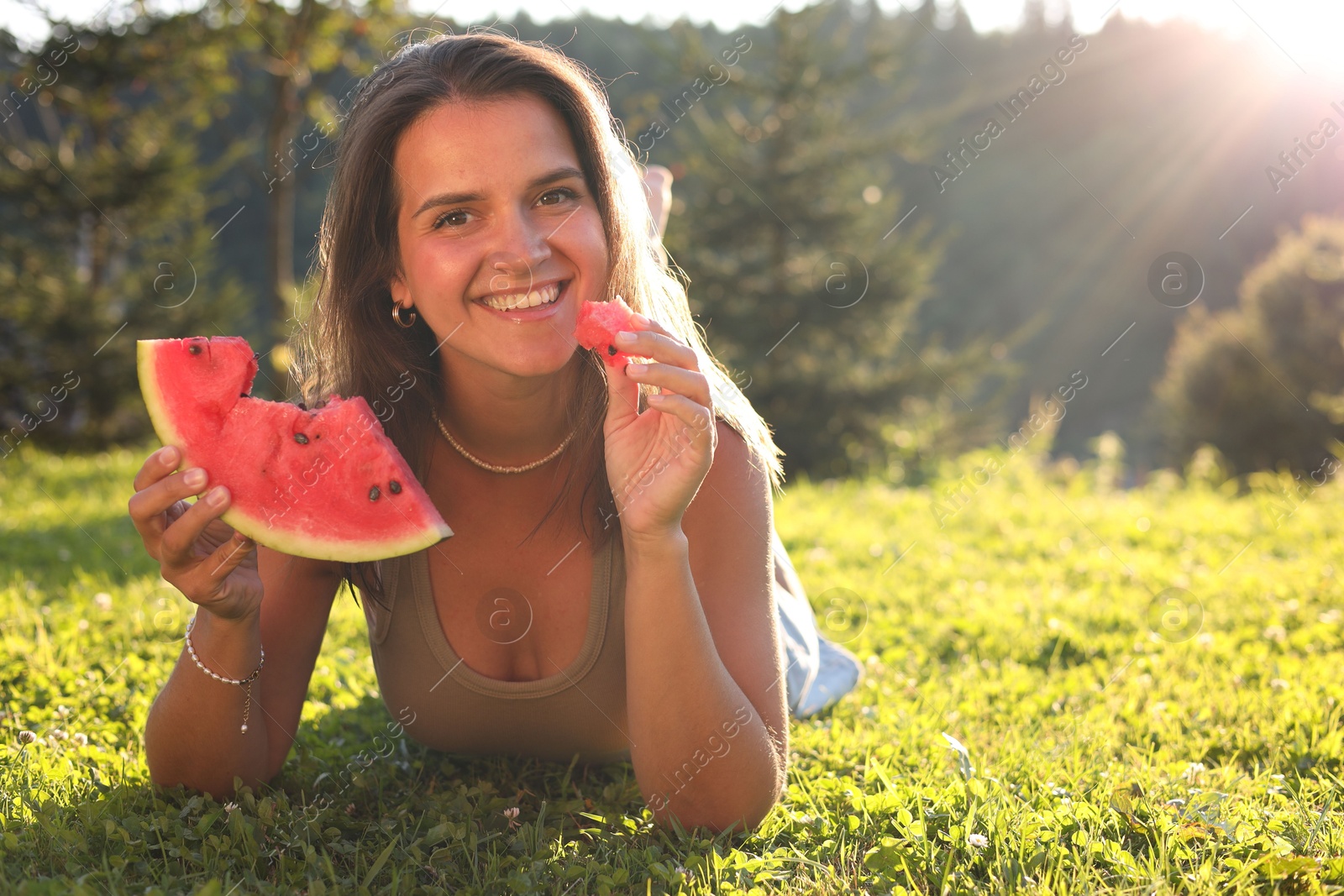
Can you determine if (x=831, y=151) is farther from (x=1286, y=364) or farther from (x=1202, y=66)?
(x=1202, y=66)

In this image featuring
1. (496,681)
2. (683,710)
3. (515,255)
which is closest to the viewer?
(683,710)

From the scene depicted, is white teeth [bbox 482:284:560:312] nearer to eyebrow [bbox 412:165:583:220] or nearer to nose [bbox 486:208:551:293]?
nose [bbox 486:208:551:293]

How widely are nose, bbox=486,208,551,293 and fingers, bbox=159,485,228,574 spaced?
73 cm

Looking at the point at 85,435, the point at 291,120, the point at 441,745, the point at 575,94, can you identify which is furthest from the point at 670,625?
the point at 85,435

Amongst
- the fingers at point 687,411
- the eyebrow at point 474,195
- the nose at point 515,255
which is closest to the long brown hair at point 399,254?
the eyebrow at point 474,195

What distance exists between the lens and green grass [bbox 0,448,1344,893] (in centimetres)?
194

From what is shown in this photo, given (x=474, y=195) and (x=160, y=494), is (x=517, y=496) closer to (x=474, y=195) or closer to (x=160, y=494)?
(x=474, y=195)

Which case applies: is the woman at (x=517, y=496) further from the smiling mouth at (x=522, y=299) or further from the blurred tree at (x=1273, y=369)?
the blurred tree at (x=1273, y=369)

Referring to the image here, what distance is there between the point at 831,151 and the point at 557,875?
10.9 meters

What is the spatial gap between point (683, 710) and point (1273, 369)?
55.5 ft

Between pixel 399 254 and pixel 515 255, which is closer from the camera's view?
pixel 515 255

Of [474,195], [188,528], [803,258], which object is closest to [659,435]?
[474,195]

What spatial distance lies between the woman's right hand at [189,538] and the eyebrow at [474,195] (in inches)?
30.4

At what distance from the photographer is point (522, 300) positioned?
2.18 metres
